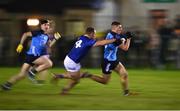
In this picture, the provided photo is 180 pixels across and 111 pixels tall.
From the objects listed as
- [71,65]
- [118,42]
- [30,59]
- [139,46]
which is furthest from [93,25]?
[118,42]

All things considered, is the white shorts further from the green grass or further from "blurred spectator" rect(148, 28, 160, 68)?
"blurred spectator" rect(148, 28, 160, 68)

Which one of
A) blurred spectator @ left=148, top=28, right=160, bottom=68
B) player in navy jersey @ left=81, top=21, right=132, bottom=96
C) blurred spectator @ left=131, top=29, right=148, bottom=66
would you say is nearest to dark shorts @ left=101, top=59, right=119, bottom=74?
player in navy jersey @ left=81, top=21, right=132, bottom=96

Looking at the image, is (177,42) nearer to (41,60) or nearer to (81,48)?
(41,60)

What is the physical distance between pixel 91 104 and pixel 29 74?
4.16 metres

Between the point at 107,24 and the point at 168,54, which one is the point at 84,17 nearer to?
the point at 107,24

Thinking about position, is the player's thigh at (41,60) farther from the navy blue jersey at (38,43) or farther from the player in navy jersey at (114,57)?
the player in navy jersey at (114,57)

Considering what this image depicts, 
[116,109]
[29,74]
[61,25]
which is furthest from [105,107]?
[61,25]

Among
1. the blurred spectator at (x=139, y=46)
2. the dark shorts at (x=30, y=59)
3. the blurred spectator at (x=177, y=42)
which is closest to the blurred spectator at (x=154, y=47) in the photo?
the blurred spectator at (x=139, y=46)

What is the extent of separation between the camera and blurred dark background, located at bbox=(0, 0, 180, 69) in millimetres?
23469

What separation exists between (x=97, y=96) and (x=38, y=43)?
7.73ft

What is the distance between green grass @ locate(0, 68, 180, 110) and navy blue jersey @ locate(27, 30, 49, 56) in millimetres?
887

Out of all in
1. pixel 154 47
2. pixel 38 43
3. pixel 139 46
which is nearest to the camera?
pixel 38 43

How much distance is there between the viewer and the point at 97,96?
570 inches

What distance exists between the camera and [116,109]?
40.3 ft
